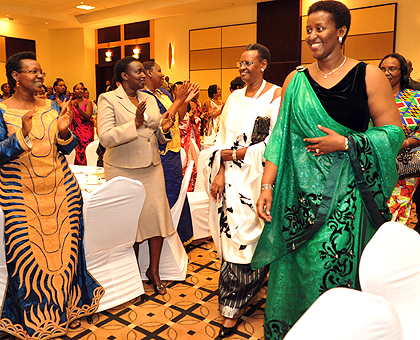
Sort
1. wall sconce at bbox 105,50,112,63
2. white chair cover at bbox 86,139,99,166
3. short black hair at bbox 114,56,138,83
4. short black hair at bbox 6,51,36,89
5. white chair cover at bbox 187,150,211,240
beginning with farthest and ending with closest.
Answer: wall sconce at bbox 105,50,112,63 → white chair cover at bbox 86,139,99,166 → white chair cover at bbox 187,150,211,240 → short black hair at bbox 114,56,138,83 → short black hair at bbox 6,51,36,89

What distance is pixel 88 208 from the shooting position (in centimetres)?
235

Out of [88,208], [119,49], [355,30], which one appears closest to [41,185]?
[88,208]

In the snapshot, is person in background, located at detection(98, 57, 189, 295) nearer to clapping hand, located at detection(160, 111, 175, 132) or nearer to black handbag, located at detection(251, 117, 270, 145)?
clapping hand, located at detection(160, 111, 175, 132)

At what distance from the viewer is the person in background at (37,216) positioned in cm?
225

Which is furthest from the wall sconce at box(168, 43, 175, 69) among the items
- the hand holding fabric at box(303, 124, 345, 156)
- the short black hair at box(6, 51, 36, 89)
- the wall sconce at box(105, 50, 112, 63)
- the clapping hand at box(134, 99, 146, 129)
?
the hand holding fabric at box(303, 124, 345, 156)

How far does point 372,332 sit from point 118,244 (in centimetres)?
211

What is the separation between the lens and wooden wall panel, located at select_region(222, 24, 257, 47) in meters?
10.8

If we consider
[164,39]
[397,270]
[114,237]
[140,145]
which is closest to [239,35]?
[164,39]

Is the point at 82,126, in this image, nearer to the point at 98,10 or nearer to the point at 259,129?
the point at 259,129

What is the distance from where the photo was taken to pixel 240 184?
2.51 metres

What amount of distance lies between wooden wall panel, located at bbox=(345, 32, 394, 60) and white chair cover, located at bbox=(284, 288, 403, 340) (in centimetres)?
929

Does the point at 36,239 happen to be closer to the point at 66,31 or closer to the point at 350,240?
the point at 350,240

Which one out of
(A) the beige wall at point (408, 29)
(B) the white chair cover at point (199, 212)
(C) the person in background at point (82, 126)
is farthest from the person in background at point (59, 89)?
(A) the beige wall at point (408, 29)

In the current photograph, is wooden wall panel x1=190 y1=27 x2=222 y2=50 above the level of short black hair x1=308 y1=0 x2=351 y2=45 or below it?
above
